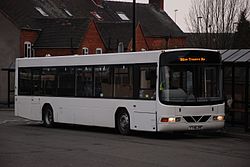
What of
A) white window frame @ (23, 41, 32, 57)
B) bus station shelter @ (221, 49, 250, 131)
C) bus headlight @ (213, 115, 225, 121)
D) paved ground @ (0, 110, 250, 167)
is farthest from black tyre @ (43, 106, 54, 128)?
white window frame @ (23, 41, 32, 57)

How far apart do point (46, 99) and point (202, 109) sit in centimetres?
861

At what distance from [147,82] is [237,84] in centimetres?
409

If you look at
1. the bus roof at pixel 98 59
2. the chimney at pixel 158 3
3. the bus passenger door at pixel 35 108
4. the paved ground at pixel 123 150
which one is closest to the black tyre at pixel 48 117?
the bus passenger door at pixel 35 108

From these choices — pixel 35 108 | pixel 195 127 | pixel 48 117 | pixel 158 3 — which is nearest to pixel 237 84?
pixel 195 127

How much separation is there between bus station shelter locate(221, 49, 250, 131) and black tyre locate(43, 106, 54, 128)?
24.7ft

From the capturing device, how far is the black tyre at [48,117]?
87.2ft

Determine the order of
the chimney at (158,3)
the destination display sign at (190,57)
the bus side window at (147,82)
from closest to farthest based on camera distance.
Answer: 1. the destination display sign at (190,57)
2. the bus side window at (147,82)
3. the chimney at (158,3)

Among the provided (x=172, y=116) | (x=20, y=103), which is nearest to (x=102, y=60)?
(x=172, y=116)

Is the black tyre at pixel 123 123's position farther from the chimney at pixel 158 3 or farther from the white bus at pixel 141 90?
the chimney at pixel 158 3

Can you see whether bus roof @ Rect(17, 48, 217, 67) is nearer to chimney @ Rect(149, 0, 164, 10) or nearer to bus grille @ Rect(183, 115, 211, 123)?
bus grille @ Rect(183, 115, 211, 123)

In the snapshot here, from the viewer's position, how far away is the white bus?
65.5 feet

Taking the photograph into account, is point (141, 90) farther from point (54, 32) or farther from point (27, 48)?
point (54, 32)

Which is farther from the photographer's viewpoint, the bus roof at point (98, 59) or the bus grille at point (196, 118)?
the bus roof at point (98, 59)

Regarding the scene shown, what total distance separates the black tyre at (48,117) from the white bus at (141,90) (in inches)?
12.4
